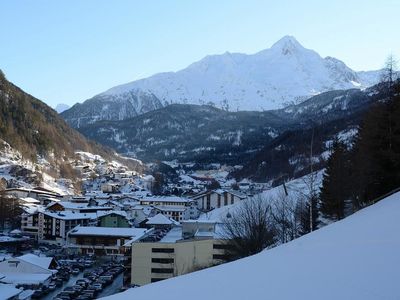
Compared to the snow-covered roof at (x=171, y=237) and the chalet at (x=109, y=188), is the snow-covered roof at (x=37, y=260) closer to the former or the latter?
Result: the snow-covered roof at (x=171, y=237)

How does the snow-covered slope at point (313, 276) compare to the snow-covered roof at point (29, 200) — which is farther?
the snow-covered roof at point (29, 200)

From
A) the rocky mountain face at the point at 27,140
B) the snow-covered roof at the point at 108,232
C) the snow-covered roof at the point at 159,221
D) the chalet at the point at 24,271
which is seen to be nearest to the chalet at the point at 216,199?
the snow-covered roof at the point at 159,221

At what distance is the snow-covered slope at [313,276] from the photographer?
4496 millimetres

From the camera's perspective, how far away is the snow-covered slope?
450cm

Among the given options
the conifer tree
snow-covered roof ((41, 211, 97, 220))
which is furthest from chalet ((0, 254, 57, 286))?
snow-covered roof ((41, 211, 97, 220))

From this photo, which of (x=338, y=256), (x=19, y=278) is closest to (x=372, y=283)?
(x=338, y=256)

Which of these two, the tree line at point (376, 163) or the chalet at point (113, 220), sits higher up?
the tree line at point (376, 163)

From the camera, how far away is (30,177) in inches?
3435

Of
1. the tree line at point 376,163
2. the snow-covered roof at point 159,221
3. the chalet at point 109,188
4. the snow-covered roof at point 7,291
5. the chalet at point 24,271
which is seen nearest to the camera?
the tree line at point 376,163

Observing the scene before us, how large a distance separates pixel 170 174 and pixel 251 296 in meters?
146

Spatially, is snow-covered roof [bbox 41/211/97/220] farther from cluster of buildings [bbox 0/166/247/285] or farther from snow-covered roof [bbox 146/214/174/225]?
snow-covered roof [bbox 146/214/174/225]

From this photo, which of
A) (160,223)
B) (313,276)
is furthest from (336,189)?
(160,223)

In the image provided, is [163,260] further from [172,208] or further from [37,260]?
[172,208]

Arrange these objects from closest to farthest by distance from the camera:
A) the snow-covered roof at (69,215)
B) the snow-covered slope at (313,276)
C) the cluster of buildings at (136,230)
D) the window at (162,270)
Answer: the snow-covered slope at (313,276) → the cluster of buildings at (136,230) → the window at (162,270) → the snow-covered roof at (69,215)
